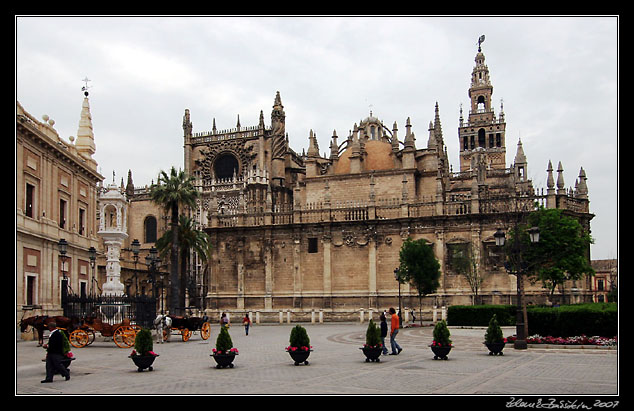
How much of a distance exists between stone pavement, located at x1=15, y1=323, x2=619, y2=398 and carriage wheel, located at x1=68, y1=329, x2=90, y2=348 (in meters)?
1.10

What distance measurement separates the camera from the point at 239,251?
47.9 m

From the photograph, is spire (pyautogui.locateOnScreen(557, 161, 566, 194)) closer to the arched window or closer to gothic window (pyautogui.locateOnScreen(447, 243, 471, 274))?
gothic window (pyautogui.locateOnScreen(447, 243, 471, 274))

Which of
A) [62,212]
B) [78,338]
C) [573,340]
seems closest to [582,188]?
[573,340]

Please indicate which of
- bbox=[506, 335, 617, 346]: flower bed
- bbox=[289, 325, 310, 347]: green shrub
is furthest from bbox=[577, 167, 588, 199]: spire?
bbox=[289, 325, 310, 347]: green shrub

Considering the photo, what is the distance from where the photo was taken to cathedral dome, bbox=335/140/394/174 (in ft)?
164

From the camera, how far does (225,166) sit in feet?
224

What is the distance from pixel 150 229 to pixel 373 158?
30.2 meters

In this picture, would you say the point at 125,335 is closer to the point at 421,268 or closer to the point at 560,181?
the point at 421,268

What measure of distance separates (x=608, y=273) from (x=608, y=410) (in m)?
79.1

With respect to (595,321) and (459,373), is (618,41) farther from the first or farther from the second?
(595,321)

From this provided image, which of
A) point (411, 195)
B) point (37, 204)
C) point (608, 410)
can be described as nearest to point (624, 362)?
point (608, 410)

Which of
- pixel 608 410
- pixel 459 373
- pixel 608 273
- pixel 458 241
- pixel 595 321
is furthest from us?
pixel 608 273

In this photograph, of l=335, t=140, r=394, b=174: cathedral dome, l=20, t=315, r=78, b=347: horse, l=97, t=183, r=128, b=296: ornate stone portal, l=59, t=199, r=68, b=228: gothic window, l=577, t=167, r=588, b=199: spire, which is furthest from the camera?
l=335, t=140, r=394, b=174: cathedral dome

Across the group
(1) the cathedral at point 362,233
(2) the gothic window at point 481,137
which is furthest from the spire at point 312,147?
(2) the gothic window at point 481,137
